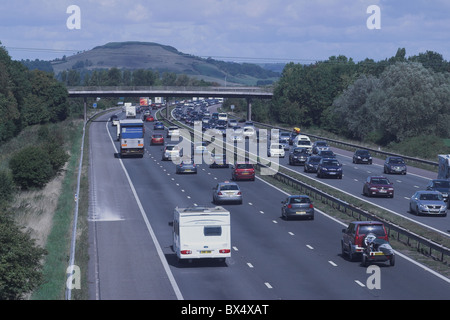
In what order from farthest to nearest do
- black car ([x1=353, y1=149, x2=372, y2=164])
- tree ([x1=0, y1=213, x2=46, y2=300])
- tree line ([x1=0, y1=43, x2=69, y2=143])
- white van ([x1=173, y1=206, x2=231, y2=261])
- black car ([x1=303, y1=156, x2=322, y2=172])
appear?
tree line ([x1=0, y1=43, x2=69, y2=143]) → black car ([x1=353, y1=149, x2=372, y2=164]) → black car ([x1=303, y1=156, x2=322, y2=172]) → white van ([x1=173, y1=206, x2=231, y2=261]) → tree ([x1=0, y1=213, x2=46, y2=300])

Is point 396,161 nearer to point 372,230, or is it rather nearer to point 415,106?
point 415,106

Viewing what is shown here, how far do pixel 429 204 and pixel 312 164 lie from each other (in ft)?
77.8

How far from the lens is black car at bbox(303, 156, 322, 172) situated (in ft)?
218

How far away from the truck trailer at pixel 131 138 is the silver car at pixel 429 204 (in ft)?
130

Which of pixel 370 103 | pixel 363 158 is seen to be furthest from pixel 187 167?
pixel 370 103

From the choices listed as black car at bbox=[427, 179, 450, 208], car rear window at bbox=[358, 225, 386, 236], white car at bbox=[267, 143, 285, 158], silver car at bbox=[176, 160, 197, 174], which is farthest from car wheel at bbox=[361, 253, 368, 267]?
white car at bbox=[267, 143, 285, 158]

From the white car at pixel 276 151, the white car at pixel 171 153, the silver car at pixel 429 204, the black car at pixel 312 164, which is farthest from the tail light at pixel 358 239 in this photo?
the white car at pixel 276 151

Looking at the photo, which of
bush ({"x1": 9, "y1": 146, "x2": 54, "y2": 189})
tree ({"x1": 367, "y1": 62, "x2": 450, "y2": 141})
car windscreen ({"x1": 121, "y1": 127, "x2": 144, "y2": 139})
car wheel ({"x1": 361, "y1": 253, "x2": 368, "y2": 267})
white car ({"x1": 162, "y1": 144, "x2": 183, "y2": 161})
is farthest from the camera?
tree ({"x1": 367, "y1": 62, "x2": 450, "y2": 141})

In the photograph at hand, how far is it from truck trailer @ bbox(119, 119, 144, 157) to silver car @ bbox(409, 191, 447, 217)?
39.8 metres

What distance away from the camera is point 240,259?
104ft

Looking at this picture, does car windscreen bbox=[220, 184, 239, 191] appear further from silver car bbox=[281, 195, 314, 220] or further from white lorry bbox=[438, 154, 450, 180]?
white lorry bbox=[438, 154, 450, 180]

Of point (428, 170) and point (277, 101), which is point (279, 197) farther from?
point (277, 101)

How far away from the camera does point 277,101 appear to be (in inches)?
5906
